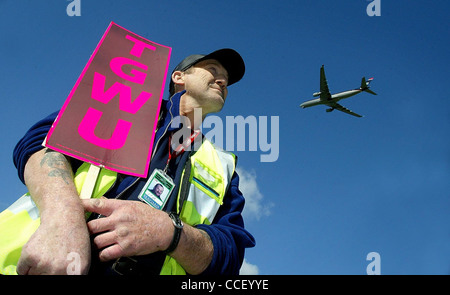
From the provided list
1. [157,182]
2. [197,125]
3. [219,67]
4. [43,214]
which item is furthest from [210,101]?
[43,214]

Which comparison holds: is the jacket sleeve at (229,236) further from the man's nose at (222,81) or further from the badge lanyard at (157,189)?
the man's nose at (222,81)

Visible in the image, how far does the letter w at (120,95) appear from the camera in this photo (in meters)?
2.29

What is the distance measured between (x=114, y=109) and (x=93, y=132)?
0.79 ft

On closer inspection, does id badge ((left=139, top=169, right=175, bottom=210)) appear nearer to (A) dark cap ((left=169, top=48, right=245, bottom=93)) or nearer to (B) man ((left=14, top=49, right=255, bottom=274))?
(B) man ((left=14, top=49, right=255, bottom=274))

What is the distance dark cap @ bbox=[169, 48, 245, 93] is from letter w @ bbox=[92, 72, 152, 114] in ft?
3.26

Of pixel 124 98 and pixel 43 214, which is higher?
pixel 124 98

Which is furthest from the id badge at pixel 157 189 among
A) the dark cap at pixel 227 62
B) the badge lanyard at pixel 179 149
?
the dark cap at pixel 227 62

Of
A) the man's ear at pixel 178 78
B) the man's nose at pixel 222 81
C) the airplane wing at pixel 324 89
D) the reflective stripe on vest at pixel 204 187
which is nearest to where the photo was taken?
the reflective stripe on vest at pixel 204 187

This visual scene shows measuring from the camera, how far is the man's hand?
1.75 metres

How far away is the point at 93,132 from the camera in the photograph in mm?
2150

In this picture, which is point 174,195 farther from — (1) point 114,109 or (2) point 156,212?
(1) point 114,109

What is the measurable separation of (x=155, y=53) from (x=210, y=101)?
0.64 metres
